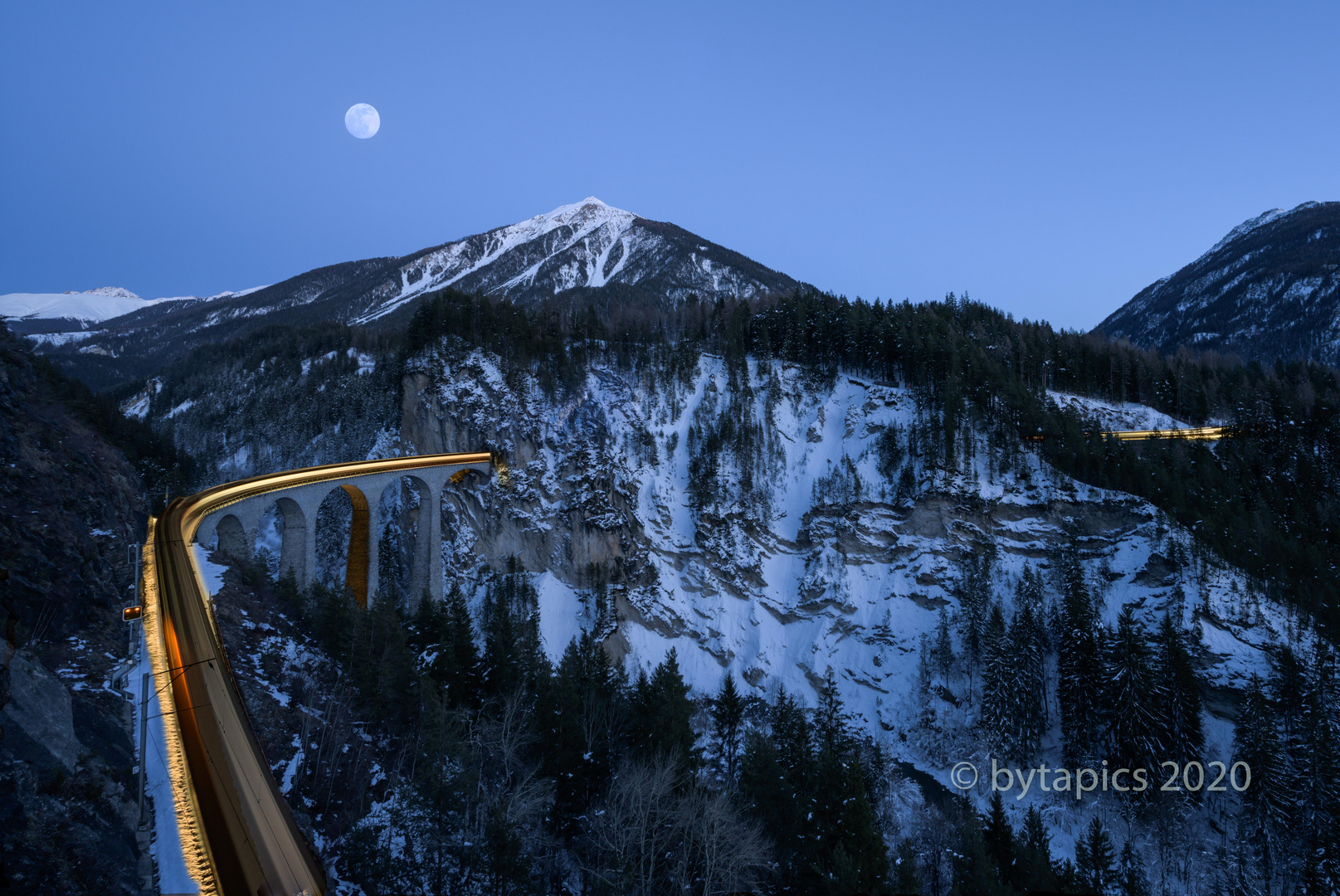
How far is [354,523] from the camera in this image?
164 ft

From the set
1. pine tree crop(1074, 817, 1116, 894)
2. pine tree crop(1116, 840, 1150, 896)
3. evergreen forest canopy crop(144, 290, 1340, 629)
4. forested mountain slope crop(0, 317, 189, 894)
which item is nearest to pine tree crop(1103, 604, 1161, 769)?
pine tree crop(1116, 840, 1150, 896)

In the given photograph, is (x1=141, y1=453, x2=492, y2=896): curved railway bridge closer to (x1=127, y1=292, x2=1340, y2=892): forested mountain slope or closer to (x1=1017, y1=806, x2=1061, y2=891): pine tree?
(x1=127, y1=292, x2=1340, y2=892): forested mountain slope

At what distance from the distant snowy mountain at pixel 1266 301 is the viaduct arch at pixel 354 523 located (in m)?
170

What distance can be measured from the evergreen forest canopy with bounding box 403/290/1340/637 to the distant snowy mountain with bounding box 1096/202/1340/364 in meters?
55.6

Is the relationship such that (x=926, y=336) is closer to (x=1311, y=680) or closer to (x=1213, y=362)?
(x=1311, y=680)

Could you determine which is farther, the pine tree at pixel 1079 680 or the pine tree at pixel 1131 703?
the pine tree at pixel 1079 680

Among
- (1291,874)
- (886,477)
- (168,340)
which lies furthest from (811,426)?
(168,340)

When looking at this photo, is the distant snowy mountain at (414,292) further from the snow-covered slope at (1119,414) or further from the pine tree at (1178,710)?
the pine tree at (1178,710)

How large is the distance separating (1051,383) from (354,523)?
294 ft

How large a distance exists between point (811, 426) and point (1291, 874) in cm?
5463

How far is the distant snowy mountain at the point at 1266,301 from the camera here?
428 ft

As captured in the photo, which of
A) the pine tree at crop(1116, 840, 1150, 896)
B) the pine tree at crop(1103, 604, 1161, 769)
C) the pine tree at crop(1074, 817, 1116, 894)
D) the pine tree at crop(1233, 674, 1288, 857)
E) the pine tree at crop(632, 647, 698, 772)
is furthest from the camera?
the pine tree at crop(1103, 604, 1161, 769)

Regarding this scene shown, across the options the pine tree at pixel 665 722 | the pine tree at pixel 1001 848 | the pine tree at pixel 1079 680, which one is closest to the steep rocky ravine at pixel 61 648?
the pine tree at pixel 665 722

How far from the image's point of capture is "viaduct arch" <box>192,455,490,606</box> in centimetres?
3869
